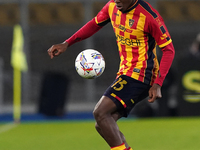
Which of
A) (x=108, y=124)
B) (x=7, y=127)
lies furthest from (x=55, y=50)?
(x=7, y=127)

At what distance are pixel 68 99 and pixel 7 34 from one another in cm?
292

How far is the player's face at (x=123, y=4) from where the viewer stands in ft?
15.9

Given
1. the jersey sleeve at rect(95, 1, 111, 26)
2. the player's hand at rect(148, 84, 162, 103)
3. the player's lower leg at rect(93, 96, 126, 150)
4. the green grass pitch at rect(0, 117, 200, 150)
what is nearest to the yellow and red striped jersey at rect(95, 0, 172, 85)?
the jersey sleeve at rect(95, 1, 111, 26)

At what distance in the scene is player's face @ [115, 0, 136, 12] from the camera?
4.85m

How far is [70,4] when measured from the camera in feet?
45.4

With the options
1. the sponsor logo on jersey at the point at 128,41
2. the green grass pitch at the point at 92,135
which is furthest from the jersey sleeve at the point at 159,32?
the green grass pitch at the point at 92,135

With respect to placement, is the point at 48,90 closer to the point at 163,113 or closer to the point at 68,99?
the point at 68,99

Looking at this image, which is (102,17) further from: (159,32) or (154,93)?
(154,93)

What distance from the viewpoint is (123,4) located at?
489cm

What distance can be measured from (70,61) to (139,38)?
7979 mm

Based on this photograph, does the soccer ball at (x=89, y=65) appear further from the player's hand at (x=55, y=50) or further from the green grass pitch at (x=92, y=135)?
the green grass pitch at (x=92, y=135)

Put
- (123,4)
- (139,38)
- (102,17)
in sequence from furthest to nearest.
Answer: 1. (102,17)
2. (139,38)
3. (123,4)

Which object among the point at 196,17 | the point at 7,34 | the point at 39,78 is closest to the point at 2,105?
the point at 39,78

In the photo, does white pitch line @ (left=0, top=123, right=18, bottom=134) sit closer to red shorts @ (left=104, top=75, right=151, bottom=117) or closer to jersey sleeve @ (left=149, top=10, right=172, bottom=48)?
red shorts @ (left=104, top=75, right=151, bottom=117)
